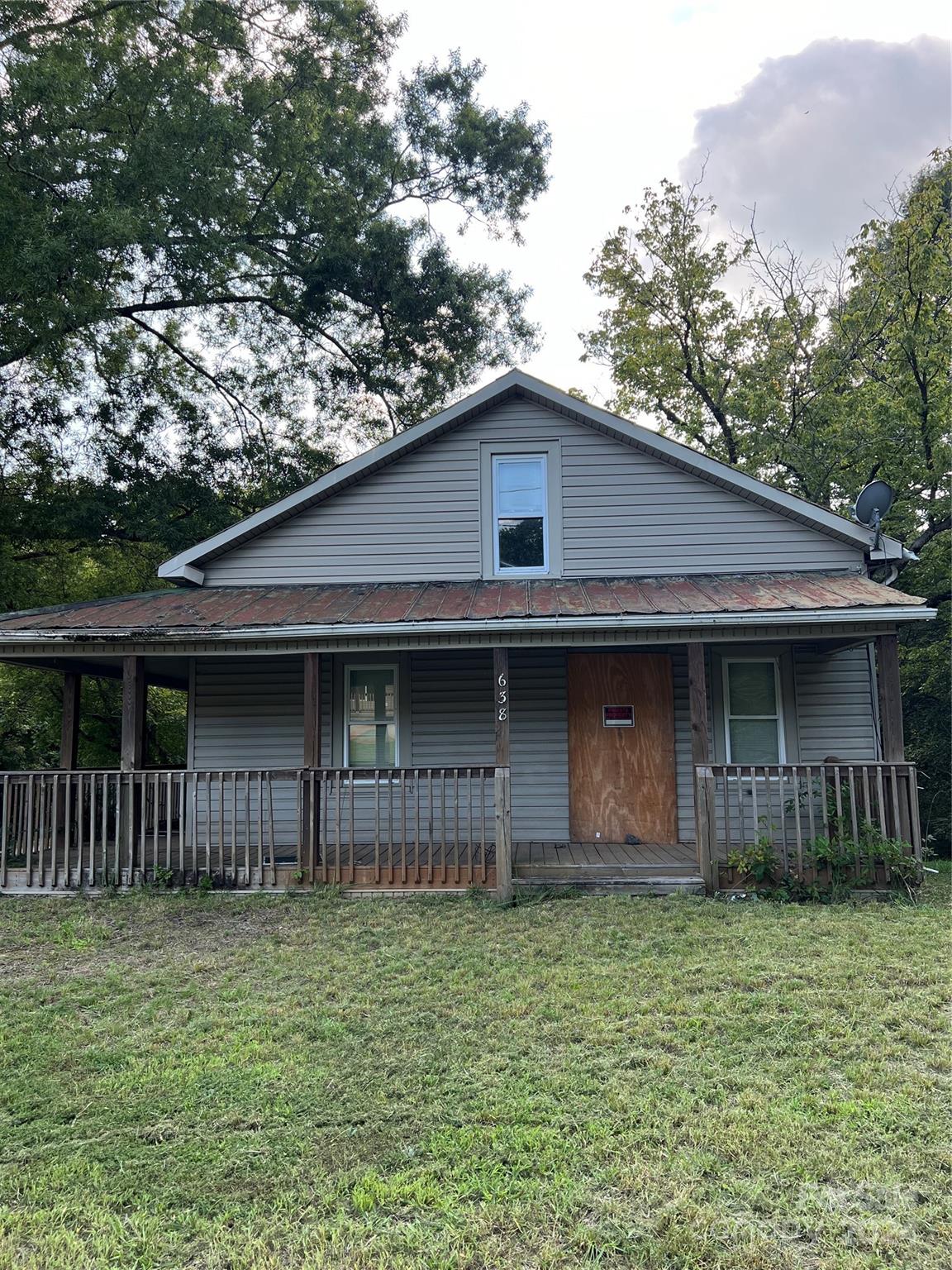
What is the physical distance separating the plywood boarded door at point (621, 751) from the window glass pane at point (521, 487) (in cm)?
211

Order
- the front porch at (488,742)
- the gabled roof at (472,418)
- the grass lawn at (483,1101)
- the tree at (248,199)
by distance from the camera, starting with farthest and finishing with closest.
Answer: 1. the tree at (248,199)
2. the gabled roof at (472,418)
3. the front porch at (488,742)
4. the grass lawn at (483,1101)

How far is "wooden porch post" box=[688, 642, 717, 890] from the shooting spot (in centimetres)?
725

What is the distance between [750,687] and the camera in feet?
29.9

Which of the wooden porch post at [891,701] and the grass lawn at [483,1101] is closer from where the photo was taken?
the grass lawn at [483,1101]

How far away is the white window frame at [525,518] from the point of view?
31.1 feet

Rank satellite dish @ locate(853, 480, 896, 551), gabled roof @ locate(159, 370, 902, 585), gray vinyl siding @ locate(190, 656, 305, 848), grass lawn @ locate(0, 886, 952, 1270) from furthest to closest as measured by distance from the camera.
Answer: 1. gray vinyl siding @ locate(190, 656, 305, 848)
2. gabled roof @ locate(159, 370, 902, 585)
3. satellite dish @ locate(853, 480, 896, 551)
4. grass lawn @ locate(0, 886, 952, 1270)

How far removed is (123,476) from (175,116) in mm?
6747

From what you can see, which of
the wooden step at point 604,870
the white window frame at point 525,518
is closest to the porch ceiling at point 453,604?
the white window frame at point 525,518

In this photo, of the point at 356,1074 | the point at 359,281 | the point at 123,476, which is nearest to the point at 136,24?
the point at 359,281

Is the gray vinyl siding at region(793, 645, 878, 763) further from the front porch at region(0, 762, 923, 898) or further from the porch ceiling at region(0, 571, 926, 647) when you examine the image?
the porch ceiling at region(0, 571, 926, 647)

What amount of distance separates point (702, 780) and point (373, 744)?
4.23 m

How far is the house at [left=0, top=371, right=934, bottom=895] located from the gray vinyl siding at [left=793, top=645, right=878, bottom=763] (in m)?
0.03

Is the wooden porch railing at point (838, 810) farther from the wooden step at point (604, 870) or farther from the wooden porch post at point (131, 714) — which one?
the wooden porch post at point (131, 714)

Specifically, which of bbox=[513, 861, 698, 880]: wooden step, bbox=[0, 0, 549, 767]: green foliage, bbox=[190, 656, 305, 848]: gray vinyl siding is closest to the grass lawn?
bbox=[513, 861, 698, 880]: wooden step
